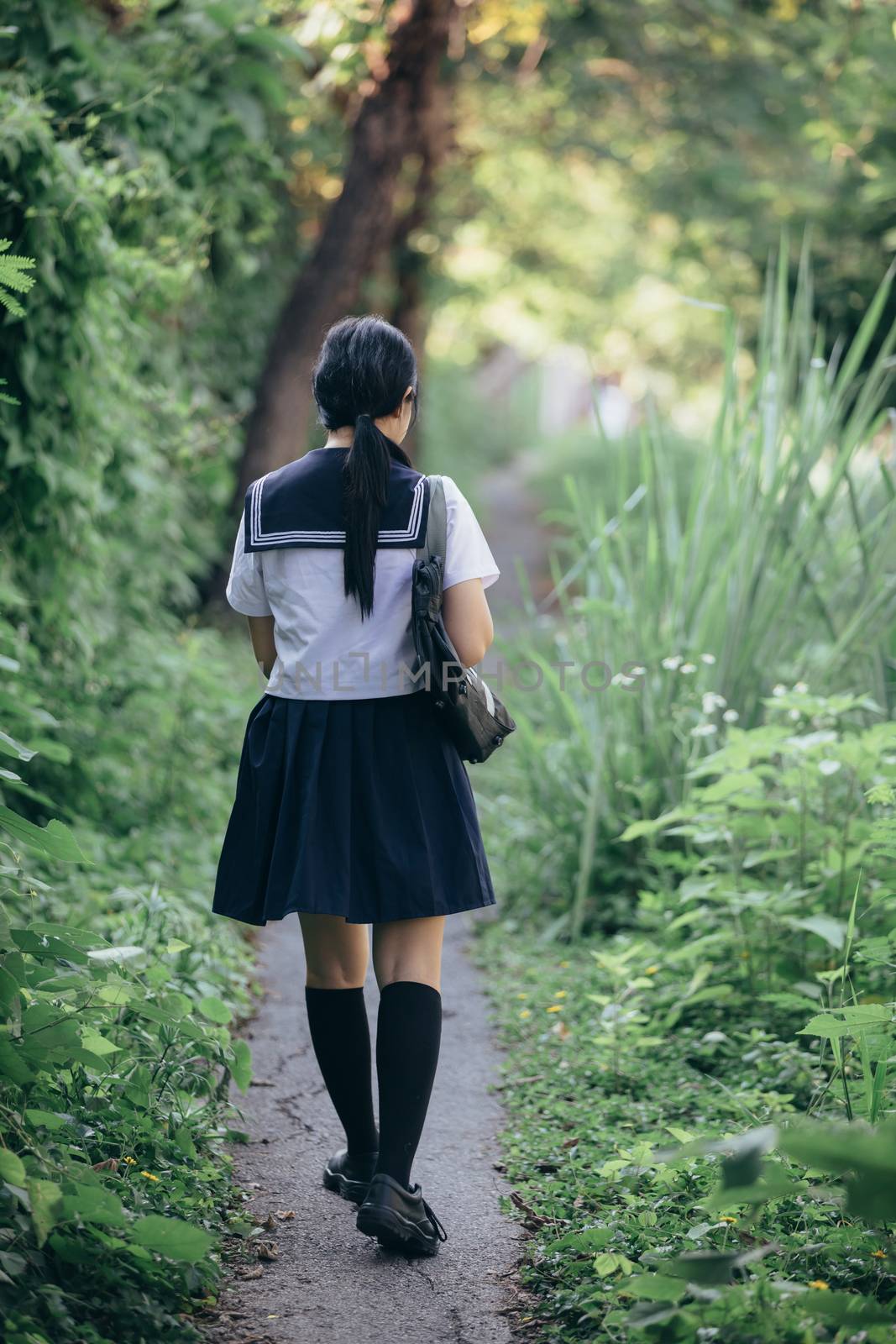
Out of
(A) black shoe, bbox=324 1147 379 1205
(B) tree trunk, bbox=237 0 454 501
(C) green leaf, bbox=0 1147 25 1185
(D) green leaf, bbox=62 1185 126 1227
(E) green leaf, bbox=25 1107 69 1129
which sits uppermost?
(B) tree trunk, bbox=237 0 454 501

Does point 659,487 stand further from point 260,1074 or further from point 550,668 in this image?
point 260,1074

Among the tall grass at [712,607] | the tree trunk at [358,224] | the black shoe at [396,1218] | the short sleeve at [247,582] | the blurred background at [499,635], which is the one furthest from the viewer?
the tree trunk at [358,224]

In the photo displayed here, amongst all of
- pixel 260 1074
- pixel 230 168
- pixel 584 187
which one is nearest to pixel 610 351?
pixel 584 187

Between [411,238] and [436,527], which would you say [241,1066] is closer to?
[436,527]

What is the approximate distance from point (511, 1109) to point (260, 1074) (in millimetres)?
687

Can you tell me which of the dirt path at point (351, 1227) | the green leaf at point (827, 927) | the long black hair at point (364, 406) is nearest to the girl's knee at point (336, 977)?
the dirt path at point (351, 1227)

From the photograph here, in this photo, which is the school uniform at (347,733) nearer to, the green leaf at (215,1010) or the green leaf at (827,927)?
the green leaf at (215,1010)

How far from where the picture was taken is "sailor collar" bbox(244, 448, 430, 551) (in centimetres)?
249

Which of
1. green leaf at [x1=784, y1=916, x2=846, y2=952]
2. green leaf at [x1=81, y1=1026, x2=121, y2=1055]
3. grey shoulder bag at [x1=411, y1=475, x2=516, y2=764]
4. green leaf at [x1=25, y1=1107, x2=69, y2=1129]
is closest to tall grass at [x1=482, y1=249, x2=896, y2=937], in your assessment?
green leaf at [x1=784, y1=916, x2=846, y2=952]

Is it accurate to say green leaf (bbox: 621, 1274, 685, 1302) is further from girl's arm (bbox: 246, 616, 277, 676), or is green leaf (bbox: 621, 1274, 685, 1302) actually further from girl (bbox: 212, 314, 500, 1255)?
girl's arm (bbox: 246, 616, 277, 676)

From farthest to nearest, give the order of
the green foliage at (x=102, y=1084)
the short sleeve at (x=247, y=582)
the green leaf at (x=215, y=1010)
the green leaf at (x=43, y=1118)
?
1. the green leaf at (x=215, y=1010)
2. the short sleeve at (x=247, y=582)
3. the green leaf at (x=43, y=1118)
4. the green foliage at (x=102, y=1084)

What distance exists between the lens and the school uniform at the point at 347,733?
2492 mm

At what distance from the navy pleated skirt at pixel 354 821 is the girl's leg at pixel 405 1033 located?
0.29ft

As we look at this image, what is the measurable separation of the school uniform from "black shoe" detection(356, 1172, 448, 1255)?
1.67ft
